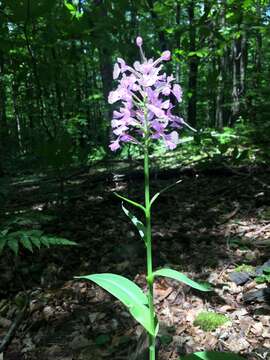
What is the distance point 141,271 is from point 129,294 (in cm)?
196

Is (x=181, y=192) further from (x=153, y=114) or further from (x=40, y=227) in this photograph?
(x=153, y=114)

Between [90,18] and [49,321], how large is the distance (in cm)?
263

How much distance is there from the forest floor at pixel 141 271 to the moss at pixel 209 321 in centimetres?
3

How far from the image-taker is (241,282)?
2.94 metres

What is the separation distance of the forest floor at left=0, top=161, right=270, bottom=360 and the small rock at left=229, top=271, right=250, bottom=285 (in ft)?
0.12

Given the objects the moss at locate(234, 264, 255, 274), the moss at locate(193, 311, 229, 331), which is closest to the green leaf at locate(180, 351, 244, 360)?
the moss at locate(193, 311, 229, 331)

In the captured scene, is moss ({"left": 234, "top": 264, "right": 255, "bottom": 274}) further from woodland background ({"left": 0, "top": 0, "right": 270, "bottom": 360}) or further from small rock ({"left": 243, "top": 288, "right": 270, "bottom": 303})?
small rock ({"left": 243, "top": 288, "right": 270, "bottom": 303})

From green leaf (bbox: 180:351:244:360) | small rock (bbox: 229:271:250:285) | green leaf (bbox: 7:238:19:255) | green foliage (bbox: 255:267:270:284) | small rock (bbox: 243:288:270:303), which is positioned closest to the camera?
green leaf (bbox: 180:351:244:360)

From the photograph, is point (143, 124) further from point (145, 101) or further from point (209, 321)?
point (209, 321)

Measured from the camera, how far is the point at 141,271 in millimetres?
3252

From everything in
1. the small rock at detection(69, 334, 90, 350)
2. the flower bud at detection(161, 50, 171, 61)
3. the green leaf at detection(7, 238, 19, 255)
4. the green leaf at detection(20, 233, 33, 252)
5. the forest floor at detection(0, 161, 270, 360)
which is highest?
the flower bud at detection(161, 50, 171, 61)

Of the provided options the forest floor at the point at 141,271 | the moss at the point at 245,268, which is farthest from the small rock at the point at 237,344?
the moss at the point at 245,268

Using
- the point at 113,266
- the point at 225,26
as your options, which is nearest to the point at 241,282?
the point at 113,266

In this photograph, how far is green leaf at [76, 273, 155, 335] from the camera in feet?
4.26
